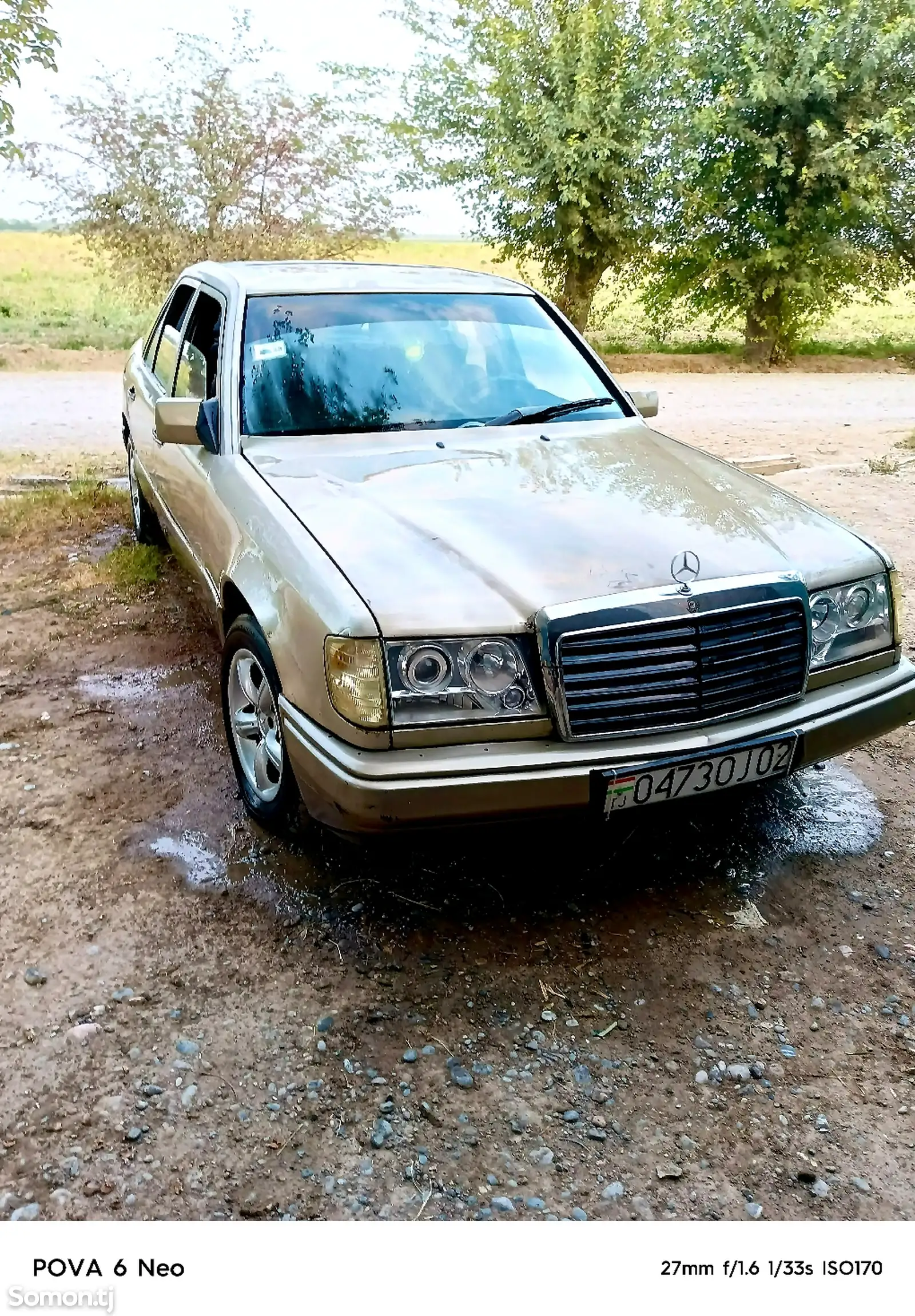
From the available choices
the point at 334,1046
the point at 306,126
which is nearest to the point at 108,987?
the point at 334,1046

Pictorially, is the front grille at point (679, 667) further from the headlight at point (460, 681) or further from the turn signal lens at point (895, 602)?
the turn signal lens at point (895, 602)

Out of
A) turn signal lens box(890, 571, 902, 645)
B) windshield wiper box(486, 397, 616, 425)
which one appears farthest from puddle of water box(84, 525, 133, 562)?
turn signal lens box(890, 571, 902, 645)

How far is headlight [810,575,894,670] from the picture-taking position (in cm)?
300

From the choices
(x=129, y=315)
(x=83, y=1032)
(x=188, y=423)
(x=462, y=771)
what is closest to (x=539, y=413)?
(x=188, y=423)

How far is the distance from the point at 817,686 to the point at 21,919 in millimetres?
2308

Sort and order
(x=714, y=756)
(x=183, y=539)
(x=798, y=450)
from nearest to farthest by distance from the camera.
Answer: (x=714, y=756) → (x=183, y=539) → (x=798, y=450)

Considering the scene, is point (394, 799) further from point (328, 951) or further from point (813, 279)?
point (813, 279)

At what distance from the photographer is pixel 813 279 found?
16.3 meters

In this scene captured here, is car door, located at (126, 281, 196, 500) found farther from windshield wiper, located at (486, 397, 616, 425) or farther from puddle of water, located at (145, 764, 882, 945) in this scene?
puddle of water, located at (145, 764, 882, 945)

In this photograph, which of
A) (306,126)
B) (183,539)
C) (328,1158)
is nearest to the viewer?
(328,1158)

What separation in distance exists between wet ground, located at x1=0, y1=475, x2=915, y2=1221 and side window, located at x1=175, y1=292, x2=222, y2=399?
1.42m

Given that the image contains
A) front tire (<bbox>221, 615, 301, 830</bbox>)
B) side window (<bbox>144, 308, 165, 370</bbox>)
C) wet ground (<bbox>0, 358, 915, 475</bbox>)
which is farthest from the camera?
wet ground (<bbox>0, 358, 915, 475</bbox>)

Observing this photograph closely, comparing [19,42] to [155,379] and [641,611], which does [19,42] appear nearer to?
[155,379]

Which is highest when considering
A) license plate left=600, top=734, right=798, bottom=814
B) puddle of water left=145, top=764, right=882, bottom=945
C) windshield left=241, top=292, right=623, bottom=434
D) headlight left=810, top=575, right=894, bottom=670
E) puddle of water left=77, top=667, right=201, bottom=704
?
windshield left=241, top=292, right=623, bottom=434
